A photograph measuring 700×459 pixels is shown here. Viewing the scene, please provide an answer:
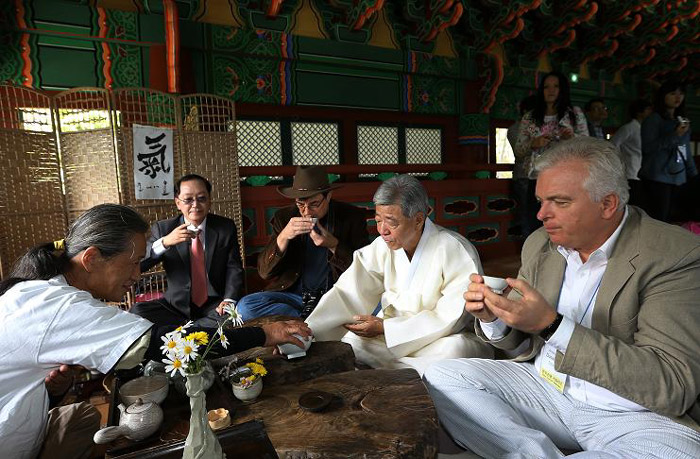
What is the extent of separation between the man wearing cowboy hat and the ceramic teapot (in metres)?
1.78

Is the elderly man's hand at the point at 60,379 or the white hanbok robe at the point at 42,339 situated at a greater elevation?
the white hanbok robe at the point at 42,339

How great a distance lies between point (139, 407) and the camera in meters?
1.42

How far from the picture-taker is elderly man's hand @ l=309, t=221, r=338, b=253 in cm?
317

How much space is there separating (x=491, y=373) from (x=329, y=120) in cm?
511

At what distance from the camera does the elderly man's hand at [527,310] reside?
1487 millimetres

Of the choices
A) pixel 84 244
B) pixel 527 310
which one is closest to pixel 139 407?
pixel 84 244

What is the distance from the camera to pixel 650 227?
1.60 meters

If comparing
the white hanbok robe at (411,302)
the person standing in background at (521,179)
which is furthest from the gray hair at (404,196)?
the person standing in background at (521,179)

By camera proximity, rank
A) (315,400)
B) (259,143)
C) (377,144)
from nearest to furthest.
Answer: (315,400) < (259,143) < (377,144)

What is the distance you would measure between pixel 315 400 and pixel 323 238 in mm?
1720

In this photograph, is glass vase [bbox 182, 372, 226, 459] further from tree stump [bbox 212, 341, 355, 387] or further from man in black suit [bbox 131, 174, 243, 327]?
man in black suit [bbox 131, 174, 243, 327]

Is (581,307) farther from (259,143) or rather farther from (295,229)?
(259,143)

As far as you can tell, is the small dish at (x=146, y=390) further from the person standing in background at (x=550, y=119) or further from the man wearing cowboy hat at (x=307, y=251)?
the person standing in background at (x=550, y=119)

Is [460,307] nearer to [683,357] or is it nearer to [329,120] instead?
[683,357]
